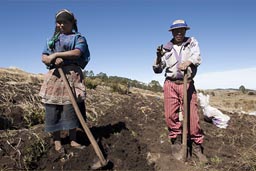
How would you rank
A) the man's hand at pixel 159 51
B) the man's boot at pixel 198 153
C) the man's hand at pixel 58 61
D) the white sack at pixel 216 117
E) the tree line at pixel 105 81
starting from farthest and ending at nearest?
the tree line at pixel 105 81 < the white sack at pixel 216 117 < the man's hand at pixel 159 51 < the man's boot at pixel 198 153 < the man's hand at pixel 58 61

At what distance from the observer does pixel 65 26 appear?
361 cm

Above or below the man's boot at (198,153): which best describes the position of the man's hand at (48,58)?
above

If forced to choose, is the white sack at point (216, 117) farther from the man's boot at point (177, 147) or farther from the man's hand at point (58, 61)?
A: the man's hand at point (58, 61)

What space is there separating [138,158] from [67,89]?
4.04 ft

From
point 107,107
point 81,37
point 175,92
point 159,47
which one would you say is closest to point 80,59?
point 81,37

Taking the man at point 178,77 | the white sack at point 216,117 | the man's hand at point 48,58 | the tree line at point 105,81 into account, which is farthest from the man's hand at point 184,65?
the tree line at point 105,81

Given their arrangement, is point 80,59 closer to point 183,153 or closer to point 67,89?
point 67,89

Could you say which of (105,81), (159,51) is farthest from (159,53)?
(105,81)

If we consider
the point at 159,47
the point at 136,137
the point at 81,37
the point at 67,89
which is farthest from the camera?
the point at 136,137

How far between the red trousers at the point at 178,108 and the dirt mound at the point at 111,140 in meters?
0.34

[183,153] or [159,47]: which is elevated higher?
[159,47]

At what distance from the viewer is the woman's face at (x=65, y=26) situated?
3592mm

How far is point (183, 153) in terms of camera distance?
3822 millimetres

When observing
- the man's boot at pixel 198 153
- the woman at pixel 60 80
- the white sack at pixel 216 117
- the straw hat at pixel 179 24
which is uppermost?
the straw hat at pixel 179 24
